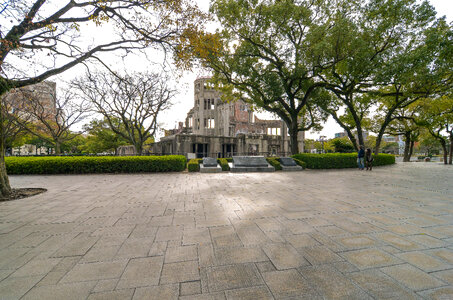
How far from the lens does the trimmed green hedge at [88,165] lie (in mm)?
11148

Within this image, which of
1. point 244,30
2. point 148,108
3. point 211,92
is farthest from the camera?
Answer: point 211,92

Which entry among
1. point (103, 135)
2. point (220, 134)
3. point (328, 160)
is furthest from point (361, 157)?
point (103, 135)

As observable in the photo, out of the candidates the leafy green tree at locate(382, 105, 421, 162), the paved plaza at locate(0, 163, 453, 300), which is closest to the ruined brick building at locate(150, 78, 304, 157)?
the leafy green tree at locate(382, 105, 421, 162)

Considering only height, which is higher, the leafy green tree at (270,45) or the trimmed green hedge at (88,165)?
the leafy green tree at (270,45)

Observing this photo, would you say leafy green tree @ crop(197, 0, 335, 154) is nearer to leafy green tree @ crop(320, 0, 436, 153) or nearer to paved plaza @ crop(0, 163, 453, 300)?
leafy green tree @ crop(320, 0, 436, 153)

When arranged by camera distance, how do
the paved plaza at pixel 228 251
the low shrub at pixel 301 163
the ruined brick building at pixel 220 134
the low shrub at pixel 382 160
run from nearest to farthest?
the paved plaza at pixel 228 251 → the low shrub at pixel 301 163 → the low shrub at pixel 382 160 → the ruined brick building at pixel 220 134

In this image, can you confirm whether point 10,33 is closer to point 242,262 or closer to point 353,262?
point 242,262

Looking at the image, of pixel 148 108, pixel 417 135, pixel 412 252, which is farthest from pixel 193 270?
pixel 417 135

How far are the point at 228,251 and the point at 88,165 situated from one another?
1260 centimetres

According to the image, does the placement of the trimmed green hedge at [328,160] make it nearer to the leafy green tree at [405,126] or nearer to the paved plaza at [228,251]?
the paved plaza at [228,251]

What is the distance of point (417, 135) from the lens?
25.0 meters

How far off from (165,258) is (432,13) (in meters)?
21.5

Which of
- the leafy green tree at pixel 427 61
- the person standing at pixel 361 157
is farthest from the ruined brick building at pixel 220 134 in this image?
the leafy green tree at pixel 427 61

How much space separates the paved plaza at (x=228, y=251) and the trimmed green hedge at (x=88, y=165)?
7.27m
